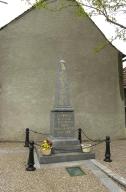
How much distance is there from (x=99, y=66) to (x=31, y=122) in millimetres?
5474

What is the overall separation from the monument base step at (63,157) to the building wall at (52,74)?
5789mm

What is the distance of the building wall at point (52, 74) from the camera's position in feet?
51.0

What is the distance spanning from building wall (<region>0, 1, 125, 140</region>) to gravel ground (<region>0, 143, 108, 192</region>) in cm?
633

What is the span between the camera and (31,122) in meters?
15.5

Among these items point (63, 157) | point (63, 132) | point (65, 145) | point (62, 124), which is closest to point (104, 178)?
point (63, 157)

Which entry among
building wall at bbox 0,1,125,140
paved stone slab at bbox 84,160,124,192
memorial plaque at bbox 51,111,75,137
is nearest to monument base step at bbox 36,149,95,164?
paved stone slab at bbox 84,160,124,192

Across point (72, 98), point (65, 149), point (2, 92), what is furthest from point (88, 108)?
point (65, 149)

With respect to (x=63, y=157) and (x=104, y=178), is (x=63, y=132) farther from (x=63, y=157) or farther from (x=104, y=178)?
(x=104, y=178)

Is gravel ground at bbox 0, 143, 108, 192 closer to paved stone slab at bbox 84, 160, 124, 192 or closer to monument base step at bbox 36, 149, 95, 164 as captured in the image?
paved stone slab at bbox 84, 160, 124, 192

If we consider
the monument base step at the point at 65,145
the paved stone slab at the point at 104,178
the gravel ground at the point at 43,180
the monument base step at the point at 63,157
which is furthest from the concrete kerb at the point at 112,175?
the monument base step at the point at 65,145

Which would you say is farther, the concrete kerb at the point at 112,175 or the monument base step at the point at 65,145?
the monument base step at the point at 65,145

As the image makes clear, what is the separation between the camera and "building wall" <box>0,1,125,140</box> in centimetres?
1553

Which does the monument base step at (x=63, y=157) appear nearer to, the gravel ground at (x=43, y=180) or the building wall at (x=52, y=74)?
the gravel ground at (x=43, y=180)

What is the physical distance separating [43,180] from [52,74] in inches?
366
